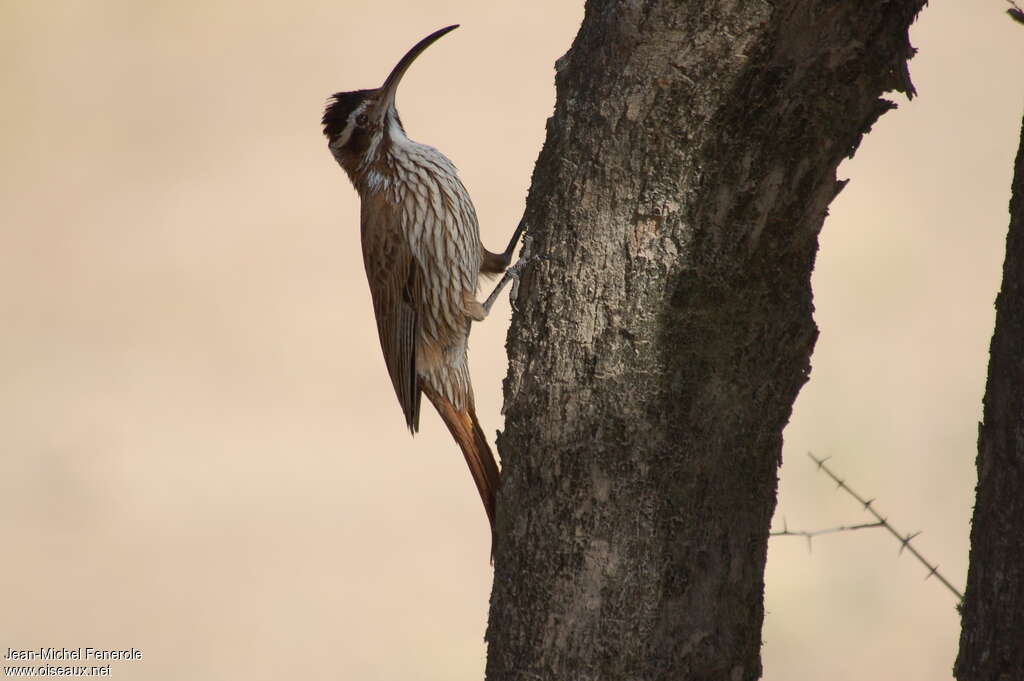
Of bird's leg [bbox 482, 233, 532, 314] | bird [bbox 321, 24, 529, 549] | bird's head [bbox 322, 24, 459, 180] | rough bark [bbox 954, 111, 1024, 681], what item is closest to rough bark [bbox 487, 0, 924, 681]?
bird's leg [bbox 482, 233, 532, 314]

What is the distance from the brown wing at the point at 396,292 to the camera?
14.6ft

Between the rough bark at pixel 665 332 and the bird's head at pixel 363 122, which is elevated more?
the bird's head at pixel 363 122

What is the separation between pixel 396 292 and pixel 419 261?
150 mm

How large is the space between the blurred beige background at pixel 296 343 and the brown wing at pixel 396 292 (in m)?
2.28

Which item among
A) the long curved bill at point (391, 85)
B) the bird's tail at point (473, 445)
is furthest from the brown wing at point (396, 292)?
the long curved bill at point (391, 85)

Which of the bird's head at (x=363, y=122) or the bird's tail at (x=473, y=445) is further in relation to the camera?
the bird's head at (x=363, y=122)

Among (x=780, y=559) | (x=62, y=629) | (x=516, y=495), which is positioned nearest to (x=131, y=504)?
(x=62, y=629)

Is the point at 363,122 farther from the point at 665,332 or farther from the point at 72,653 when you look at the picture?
the point at 72,653

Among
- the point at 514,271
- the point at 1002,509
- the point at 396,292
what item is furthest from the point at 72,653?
the point at 1002,509

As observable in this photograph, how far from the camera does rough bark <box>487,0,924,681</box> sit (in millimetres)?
2551

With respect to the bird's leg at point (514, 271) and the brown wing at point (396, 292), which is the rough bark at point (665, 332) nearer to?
the bird's leg at point (514, 271)

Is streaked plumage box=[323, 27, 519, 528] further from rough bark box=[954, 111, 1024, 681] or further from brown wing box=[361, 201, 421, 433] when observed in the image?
rough bark box=[954, 111, 1024, 681]

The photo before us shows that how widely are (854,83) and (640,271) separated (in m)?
0.59

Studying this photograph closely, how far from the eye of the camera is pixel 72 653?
6.07 m
